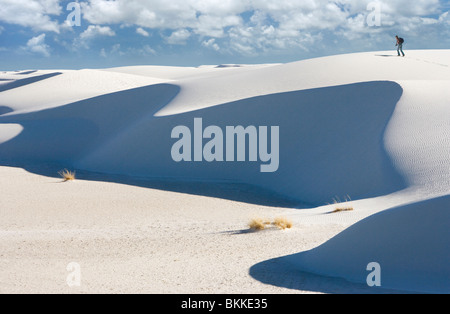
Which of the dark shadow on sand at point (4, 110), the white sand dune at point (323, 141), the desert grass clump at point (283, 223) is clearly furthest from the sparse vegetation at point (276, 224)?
the dark shadow on sand at point (4, 110)

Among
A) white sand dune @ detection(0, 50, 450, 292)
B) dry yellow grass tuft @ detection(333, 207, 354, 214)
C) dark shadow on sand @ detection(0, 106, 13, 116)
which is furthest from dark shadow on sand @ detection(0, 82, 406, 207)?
dark shadow on sand @ detection(0, 106, 13, 116)

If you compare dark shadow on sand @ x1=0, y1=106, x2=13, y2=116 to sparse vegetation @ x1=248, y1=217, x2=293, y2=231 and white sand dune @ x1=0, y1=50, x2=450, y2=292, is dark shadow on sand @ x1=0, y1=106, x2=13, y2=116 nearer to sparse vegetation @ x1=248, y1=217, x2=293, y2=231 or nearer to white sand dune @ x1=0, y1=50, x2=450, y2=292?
white sand dune @ x1=0, y1=50, x2=450, y2=292

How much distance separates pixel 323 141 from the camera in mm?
15211

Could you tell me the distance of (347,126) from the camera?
603 inches

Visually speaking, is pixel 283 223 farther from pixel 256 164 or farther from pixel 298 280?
pixel 256 164

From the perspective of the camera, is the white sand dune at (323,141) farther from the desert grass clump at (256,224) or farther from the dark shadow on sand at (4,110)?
the dark shadow on sand at (4,110)

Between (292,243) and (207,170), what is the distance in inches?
309

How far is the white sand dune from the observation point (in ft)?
20.8

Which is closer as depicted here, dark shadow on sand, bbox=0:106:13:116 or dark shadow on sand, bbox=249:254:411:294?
dark shadow on sand, bbox=249:254:411:294

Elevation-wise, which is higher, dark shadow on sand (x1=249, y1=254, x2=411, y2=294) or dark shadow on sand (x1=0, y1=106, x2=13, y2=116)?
dark shadow on sand (x1=0, y1=106, x2=13, y2=116)

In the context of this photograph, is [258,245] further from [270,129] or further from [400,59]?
[400,59]

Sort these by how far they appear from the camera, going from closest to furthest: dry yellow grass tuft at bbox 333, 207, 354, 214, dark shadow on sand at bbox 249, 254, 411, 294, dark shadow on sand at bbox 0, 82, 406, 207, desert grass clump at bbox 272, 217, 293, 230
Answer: dark shadow on sand at bbox 249, 254, 411, 294 < desert grass clump at bbox 272, 217, 293, 230 < dry yellow grass tuft at bbox 333, 207, 354, 214 < dark shadow on sand at bbox 0, 82, 406, 207

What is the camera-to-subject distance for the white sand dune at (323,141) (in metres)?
6.33
